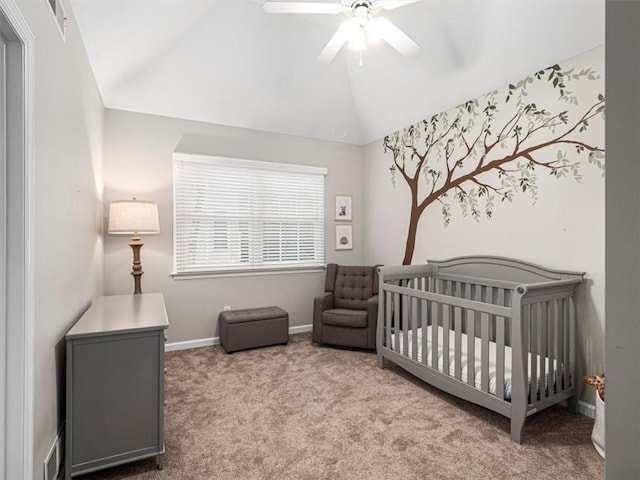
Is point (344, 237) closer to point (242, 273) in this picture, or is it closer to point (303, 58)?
point (242, 273)

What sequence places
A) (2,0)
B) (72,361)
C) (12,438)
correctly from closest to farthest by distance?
1. (2,0)
2. (12,438)
3. (72,361)

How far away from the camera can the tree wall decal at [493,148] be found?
2439 millimetres

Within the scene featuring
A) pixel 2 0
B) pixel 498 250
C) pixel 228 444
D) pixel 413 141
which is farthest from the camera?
pixel 413 141

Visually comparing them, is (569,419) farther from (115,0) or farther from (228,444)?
(115,0)

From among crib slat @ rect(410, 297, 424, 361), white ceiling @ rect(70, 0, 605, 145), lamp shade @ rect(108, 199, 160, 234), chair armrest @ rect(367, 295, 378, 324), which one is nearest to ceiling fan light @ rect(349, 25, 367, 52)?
white ceiling @ rect(70, 0, 605, 145)

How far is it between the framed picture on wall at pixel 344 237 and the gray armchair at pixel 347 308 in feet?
1.64

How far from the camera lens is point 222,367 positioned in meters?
3.16

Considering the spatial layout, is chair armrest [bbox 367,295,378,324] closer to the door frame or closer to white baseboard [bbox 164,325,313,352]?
white baseboard [bbox 164,325,313,352]


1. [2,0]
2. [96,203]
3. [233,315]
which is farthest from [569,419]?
[96,203]

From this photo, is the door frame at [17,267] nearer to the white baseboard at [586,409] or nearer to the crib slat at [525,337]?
the crib slat at [525,337]

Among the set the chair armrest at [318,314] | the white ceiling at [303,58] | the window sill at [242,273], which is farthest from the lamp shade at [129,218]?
the chair armrest at [318,314]

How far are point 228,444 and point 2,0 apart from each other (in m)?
2.21

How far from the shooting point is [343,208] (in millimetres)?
4559

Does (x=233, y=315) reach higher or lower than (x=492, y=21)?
lower
